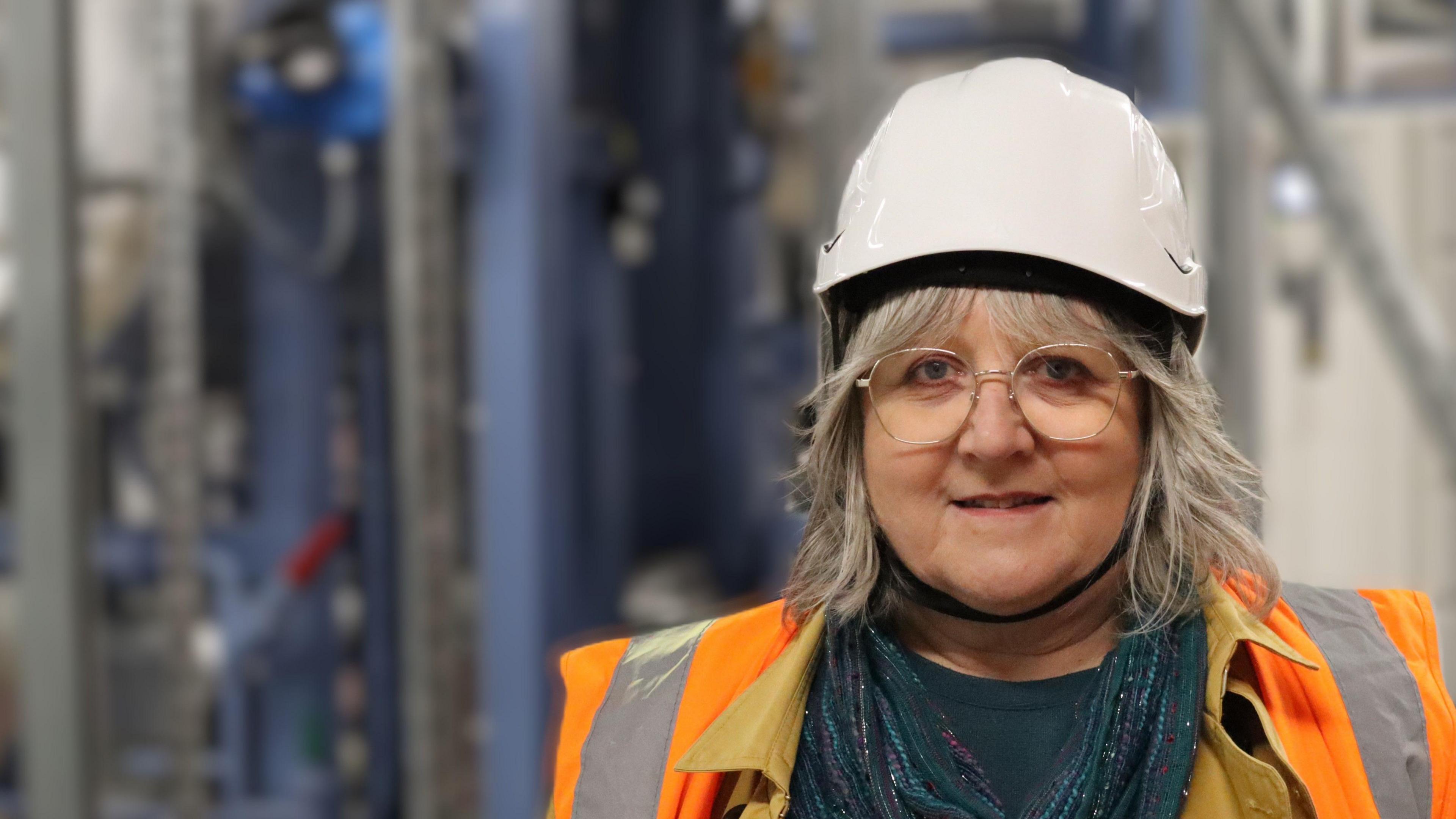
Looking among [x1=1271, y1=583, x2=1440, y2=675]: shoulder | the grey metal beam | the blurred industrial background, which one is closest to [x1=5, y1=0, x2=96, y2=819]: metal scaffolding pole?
the blurred industrial background

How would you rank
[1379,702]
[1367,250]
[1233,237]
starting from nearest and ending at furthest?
[1379,702], [1367,250], [1233,237]

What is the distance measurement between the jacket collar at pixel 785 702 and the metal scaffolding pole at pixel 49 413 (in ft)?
3.56

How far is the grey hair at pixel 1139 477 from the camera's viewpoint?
0.88 metres

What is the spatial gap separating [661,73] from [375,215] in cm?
93

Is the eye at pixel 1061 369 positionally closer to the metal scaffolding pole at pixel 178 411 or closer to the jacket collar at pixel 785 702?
the jacket collar at pixel 785 702

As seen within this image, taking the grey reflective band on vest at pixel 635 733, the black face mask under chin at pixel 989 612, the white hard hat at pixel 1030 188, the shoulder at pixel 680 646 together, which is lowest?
the grey reflective band on vest at pixel 635 733

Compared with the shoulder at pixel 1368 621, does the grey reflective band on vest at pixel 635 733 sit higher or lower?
lower

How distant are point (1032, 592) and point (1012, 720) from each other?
0.09 metres

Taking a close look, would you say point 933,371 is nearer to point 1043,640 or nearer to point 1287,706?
point 1043,640

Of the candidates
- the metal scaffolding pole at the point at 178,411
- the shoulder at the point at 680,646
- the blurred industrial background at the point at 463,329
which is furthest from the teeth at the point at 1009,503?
the metal scaffolding pole at the point at 178,411

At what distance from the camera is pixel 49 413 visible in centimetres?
162

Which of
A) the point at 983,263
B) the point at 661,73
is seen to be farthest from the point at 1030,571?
the point at 661,73

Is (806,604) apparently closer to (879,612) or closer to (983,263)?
(879,612)

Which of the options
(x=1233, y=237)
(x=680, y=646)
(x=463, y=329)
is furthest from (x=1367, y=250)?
(x=463, y=329)
